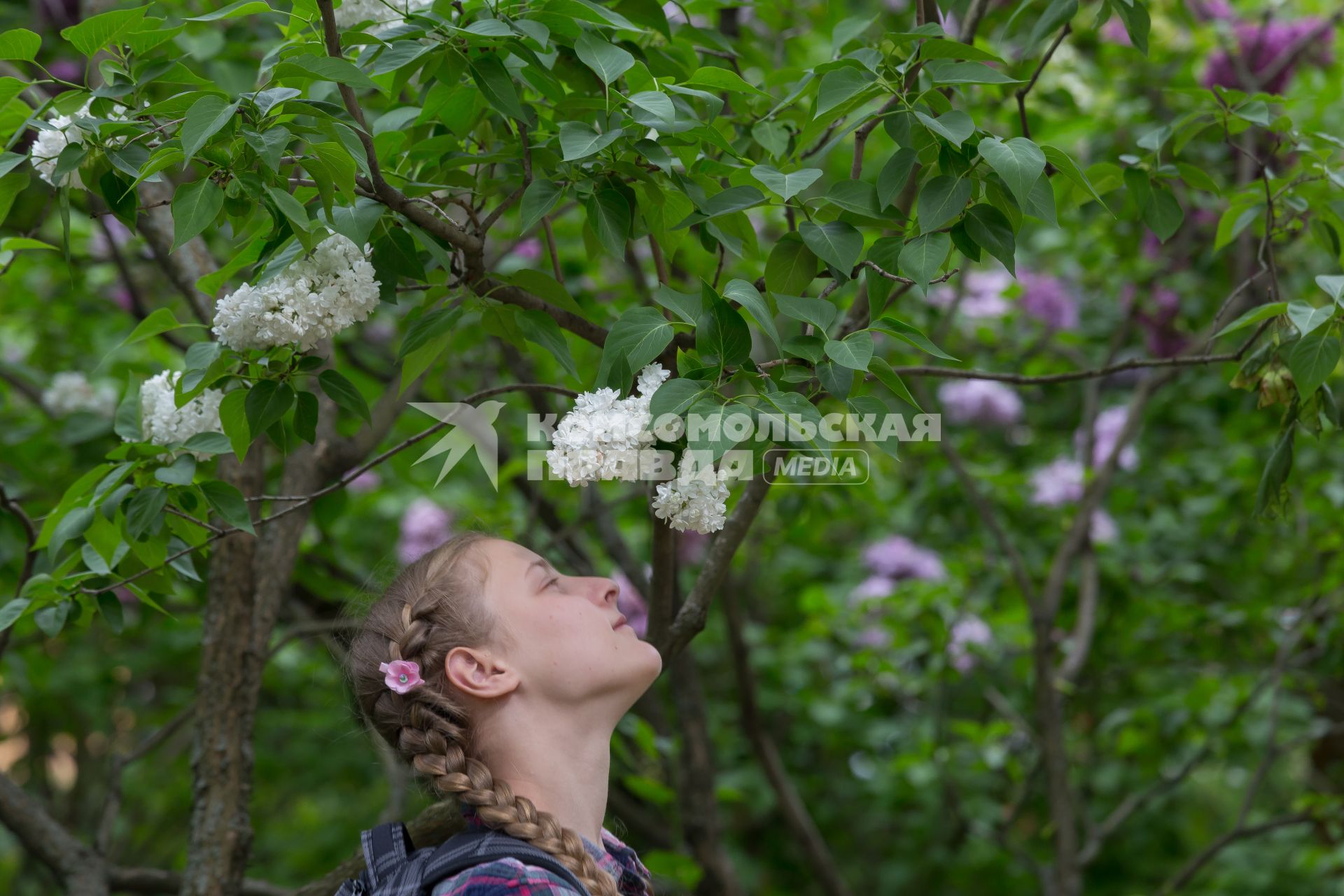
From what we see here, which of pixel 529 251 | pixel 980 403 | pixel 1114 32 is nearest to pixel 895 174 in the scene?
pixel 529 251

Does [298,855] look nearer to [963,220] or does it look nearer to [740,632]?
[740,632]

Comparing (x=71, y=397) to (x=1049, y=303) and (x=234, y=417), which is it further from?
(x=1049, y=303)

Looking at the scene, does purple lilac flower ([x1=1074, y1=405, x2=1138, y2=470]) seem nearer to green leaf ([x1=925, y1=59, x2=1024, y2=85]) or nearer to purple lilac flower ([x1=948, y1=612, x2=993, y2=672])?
purple lilac flower ([x1=948, y1=612, x2=993, y2=672])

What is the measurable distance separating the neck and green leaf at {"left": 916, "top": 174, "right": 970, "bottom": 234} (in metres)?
0.61

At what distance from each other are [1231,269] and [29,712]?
3.92 metres

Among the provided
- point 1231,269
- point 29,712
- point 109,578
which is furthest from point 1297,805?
point 29,712

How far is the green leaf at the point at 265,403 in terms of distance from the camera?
3.55 ft

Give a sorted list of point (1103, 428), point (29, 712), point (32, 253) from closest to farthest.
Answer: point (32, 253), point (1103, 428), point (29, 712)

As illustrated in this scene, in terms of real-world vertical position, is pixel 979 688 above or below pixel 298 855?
above

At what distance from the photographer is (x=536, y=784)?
45.1 inches

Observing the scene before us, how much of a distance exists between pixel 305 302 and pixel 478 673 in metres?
0.42

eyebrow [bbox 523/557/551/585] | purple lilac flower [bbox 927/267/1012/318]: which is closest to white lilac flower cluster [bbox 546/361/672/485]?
eyebrow [bbox 523/557/551/585]

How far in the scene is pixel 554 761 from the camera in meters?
1.16

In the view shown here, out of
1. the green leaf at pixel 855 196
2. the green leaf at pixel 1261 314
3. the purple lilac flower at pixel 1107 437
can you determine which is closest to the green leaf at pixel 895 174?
the green leaf at pixel 855 196
